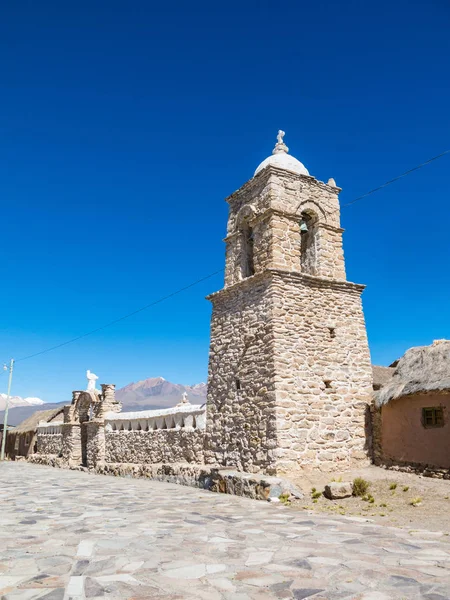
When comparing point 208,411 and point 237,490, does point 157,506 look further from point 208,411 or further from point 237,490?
point 208,411

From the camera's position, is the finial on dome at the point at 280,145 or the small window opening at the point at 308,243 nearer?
the small window opening at the point at 308,243

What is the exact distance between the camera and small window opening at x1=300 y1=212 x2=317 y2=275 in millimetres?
12695

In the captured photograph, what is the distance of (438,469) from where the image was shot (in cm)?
959

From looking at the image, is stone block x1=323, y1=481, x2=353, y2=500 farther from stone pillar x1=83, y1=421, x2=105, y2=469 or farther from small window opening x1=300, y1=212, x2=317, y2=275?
stone pillar x1=83, y1=421, x2=105, y2=469

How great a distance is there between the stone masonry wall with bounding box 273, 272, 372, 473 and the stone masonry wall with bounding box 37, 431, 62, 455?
1703 cm

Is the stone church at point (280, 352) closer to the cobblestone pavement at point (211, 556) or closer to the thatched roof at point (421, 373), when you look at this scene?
the thatched roof at point (421, 373)

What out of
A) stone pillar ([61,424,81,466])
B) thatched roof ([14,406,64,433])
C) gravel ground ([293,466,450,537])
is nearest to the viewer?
gravel ground ([293,466,450,537])

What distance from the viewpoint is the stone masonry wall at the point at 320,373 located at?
1034 centimetres

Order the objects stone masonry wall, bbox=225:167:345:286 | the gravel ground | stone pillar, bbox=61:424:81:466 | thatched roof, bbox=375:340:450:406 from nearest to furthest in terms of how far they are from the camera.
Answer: the gravel ground → thatched roof, bbox=375:340:450:406 → stone masonry wall, bbox=225:167:345:286 → stone pillar, bbox=61:424:81:466

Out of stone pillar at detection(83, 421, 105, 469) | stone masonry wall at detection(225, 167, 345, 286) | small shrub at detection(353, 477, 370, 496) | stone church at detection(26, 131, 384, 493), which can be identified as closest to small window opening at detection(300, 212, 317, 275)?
stone church at detection(26, 131, 384, 493)

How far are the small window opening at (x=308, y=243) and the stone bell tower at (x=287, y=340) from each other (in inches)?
1.4

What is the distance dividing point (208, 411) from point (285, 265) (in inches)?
178

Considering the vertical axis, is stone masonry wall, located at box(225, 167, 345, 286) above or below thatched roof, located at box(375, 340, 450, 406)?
above

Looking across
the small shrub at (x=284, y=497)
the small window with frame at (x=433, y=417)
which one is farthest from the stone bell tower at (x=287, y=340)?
the small window with frame at (x=433, y=417)
